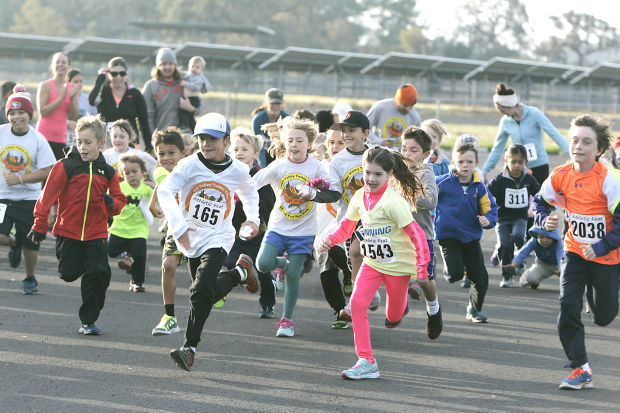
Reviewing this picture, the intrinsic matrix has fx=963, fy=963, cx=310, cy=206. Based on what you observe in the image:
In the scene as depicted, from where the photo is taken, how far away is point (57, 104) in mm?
12781

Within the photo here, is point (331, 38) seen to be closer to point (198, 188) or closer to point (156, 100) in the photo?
point (156, 100)

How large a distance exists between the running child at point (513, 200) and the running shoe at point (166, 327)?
4926 millimetres

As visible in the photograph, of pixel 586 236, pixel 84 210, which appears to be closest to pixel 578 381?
pixel 586 236

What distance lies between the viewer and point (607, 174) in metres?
6.64

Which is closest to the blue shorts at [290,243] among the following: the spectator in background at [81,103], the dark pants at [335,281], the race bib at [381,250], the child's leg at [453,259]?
the dark pants at [335,281]

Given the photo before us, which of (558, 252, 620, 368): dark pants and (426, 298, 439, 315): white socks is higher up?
(558, 252, 620, 368): dark pants

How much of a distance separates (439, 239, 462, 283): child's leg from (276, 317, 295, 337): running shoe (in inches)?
67.8

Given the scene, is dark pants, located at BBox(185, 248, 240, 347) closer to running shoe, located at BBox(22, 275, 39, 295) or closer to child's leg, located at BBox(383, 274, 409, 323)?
child's leg, located at BBox(383, 274, 409, 323)

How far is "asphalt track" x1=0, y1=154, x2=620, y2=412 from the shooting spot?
19.7 feet

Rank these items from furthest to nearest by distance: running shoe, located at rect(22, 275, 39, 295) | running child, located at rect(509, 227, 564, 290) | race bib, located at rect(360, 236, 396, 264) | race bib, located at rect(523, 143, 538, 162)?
race bib, located at rect(523, 143, 538, 162) < running child, located at rect(509, 227, 564, 290) < running shoe, located at rect(22, 275, 39, 295) < race bib, located at rect(360, 236, 396, 264)

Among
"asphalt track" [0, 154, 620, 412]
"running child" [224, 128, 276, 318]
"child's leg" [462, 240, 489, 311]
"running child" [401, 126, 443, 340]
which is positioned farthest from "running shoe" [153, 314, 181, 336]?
"child's leg" [462, 240, 489, 311]

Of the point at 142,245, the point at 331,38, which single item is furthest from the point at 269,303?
the point at 331,38

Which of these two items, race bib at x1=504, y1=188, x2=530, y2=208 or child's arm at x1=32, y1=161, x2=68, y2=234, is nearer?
child's arm at x1=32, y1=161, x2=68, y2=234

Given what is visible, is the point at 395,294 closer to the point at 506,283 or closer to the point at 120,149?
the point at 506,283
